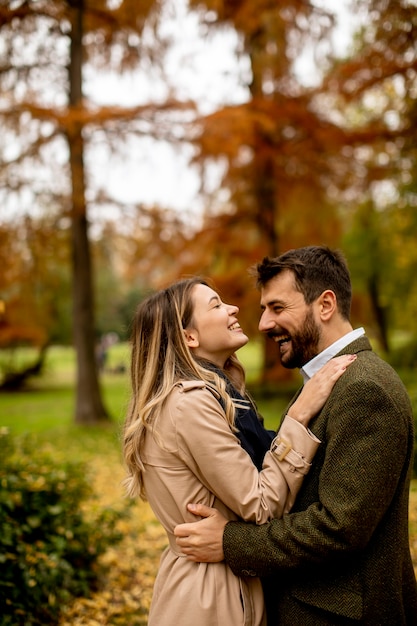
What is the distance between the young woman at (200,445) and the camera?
2.03 metres

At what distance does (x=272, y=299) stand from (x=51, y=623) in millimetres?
2797

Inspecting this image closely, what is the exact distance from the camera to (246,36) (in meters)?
12.3

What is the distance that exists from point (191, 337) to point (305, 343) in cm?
47

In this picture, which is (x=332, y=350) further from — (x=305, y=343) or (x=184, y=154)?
(x=184, y=154)

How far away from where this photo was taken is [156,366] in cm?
229

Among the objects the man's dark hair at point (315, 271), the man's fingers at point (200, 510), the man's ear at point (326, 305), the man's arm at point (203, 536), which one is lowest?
the man's arm at point (203, 536)

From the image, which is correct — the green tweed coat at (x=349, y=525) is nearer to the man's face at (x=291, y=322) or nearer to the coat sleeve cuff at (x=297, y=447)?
the coat sleeve cuff at (x=297, y=447)

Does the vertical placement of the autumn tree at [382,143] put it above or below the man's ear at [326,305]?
above

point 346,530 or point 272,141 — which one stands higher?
point 272,141

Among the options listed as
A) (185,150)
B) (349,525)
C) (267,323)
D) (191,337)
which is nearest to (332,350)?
(267,323)

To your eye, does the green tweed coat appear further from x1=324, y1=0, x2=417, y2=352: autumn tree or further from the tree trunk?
the tree trunk

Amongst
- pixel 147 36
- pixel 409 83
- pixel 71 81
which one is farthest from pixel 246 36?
pixel 409 83

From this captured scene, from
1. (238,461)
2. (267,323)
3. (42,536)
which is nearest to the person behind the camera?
(238,461)

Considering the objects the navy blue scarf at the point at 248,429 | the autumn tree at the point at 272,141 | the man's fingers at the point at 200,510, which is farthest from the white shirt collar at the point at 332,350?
the autumn tree at the point at 272,141
